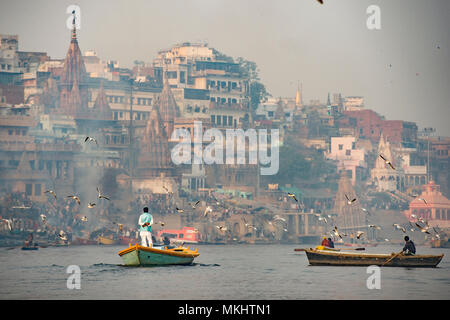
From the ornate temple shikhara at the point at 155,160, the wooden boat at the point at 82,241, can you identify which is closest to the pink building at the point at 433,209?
the ornate temple shikhara at the point at 155,160

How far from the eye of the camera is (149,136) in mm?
145125

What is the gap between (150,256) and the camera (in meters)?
63.2

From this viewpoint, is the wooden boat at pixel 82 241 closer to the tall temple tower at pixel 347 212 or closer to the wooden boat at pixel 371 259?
the tall temple tower at pixel 347 212

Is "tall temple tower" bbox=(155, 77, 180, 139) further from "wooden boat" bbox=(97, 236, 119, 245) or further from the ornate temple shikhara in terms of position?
"wooden boat" bbox=(97, 236, 119, 245)

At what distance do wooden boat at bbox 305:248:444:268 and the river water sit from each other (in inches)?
23.0

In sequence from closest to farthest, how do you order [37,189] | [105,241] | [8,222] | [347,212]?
[8,222], [105,241], [37,189], [347,212]

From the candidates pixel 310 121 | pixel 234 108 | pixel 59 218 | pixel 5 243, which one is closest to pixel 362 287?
pixel 5 243

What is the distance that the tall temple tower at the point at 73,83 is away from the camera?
15088 centimetres

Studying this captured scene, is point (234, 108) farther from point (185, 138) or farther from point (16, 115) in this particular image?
point (16, 115)

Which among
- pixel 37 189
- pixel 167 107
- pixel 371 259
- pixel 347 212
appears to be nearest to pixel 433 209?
pixel 347 212

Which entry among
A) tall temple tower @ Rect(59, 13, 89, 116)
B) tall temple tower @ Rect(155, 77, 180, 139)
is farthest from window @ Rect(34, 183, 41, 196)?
tall temple tower @ Rect(155, 77, 180, 139)

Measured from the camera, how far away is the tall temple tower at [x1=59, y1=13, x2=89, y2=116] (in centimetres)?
15088

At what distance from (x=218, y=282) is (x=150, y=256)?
393 cm

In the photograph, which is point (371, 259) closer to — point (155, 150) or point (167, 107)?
point (155, 150)
